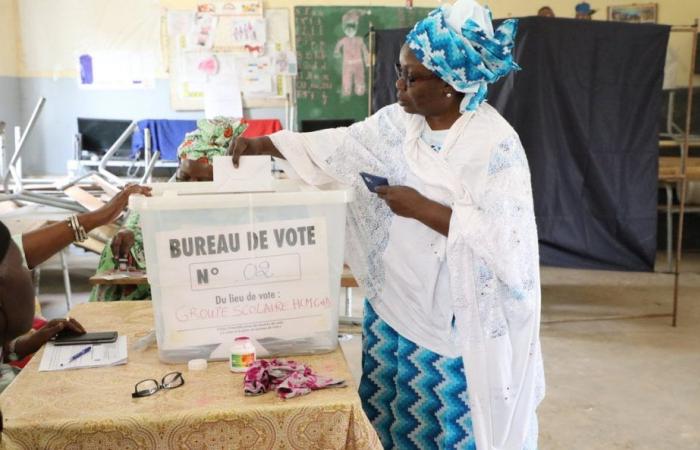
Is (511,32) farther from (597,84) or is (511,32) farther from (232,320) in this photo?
(597,84)

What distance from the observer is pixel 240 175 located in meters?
1.59

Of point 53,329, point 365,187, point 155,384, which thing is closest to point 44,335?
point 53,329

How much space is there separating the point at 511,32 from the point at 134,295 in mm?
1868

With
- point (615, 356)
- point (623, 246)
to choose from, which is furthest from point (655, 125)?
point (615, 356)

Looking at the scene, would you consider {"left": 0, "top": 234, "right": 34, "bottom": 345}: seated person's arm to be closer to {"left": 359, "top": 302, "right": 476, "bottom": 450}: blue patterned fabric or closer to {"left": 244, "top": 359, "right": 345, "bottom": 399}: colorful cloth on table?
{"left": 244, "top": 359, "right": 345, "bottom": 399}: colorful cloth on table

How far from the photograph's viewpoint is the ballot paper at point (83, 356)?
1439mm

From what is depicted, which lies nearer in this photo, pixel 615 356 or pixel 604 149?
pixel 615 356

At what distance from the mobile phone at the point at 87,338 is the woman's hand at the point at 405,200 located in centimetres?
69

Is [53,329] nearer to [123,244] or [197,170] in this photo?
[197,170]

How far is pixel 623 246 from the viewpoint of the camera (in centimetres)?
473

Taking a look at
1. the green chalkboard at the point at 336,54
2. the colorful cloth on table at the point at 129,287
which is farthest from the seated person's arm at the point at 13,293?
the green chalkboard at the point at 336,54

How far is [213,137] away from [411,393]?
3.00 feet

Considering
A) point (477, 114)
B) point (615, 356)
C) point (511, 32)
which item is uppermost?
point (511, 32)

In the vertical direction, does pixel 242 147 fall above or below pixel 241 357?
above
